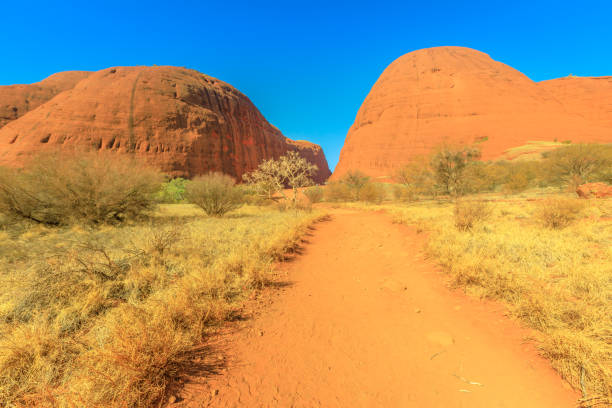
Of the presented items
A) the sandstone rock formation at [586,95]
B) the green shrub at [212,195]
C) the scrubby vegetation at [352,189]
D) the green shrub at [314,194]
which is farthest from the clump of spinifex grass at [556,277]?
the sandstone rock formation at [586,95]

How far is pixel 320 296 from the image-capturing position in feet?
12.0

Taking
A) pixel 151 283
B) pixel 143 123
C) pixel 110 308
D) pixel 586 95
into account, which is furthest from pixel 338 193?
pixel 586 95

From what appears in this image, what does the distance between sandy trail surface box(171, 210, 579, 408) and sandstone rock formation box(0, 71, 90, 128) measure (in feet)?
202

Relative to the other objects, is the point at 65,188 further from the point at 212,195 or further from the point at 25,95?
the point at 25,95

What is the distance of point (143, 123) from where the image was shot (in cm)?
3459

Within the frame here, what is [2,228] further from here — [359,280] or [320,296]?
[359,280]

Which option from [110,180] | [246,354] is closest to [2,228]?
[110,180]

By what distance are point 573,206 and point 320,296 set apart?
9200 millimetres

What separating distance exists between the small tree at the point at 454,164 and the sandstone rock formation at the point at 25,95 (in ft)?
211

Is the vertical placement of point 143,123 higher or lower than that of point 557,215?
higher

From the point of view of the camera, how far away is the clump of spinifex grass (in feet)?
6.15

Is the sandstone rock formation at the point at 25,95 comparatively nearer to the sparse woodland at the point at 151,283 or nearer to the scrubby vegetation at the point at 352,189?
the sparse woodland at the point at 151,283

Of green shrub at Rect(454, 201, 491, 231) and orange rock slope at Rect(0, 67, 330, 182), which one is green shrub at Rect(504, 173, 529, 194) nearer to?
green shrub at Rect(454, 201, 491, 231)

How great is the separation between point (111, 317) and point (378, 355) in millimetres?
3067
